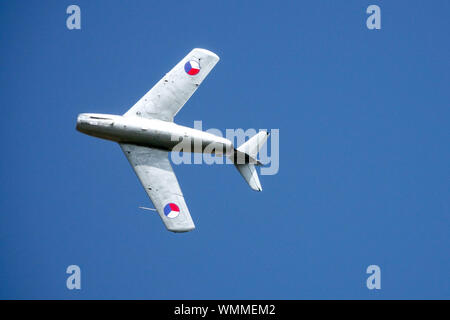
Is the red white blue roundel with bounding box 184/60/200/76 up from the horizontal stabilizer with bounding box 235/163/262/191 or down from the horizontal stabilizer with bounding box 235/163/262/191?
up

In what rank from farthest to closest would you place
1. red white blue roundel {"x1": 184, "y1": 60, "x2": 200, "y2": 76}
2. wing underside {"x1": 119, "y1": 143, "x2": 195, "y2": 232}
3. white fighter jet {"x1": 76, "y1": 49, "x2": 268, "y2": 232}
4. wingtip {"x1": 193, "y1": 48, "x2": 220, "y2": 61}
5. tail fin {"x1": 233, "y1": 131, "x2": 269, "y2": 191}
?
wingtip {"x1": 193, "y1": 48, "x2": 220, "y2": 61} < tail fin {"x1": 233, "y1": 131, "x2": 269, "y2": 191} < red white blue roundel {"x1": 184, "y1": 60, "x2": 200, "y2": 76} < white fighter jet {"x1": 76, "y1": 49, "x2": 268, "y2": 232} < wing underside {"x1": 119, "y1": 143, "x2": 195, "y2": 232}

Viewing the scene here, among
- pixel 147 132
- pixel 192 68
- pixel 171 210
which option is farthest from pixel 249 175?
pixel 192 68

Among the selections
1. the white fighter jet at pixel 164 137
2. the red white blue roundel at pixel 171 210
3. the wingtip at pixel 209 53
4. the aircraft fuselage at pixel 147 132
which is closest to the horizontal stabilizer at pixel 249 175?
the white fighter jet at pixel 164 137

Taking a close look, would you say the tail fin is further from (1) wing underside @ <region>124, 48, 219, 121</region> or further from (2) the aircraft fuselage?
(1) wing underside @ <region>124, 48, 219, 121</region>

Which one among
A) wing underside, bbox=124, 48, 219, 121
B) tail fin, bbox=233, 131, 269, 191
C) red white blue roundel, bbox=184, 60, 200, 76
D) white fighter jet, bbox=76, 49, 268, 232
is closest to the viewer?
white fighter jet, bbox=76, 49, 268, 232

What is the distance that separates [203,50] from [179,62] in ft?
5.30

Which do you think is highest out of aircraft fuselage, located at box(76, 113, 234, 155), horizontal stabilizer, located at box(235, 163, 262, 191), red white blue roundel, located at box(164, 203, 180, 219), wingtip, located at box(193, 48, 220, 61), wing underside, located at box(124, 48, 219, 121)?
wingtip, located at box(193, 48, 220, 61)

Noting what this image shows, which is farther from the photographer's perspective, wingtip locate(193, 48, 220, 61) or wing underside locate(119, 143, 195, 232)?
wingtip locate(193, 48, 220, 61)

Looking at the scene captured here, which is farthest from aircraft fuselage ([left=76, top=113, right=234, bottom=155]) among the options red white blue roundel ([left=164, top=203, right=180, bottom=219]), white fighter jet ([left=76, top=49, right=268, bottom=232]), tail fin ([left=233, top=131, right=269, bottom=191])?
red white blue roundel ([left=164, top=203, right=180, bottom=219])

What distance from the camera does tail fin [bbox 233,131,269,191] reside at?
1481 inches

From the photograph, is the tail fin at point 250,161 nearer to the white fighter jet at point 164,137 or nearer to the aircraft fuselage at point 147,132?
the white fighter jet at point 164,137

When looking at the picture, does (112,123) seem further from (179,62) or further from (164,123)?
(179,62)

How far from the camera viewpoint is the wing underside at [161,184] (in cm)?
3450
